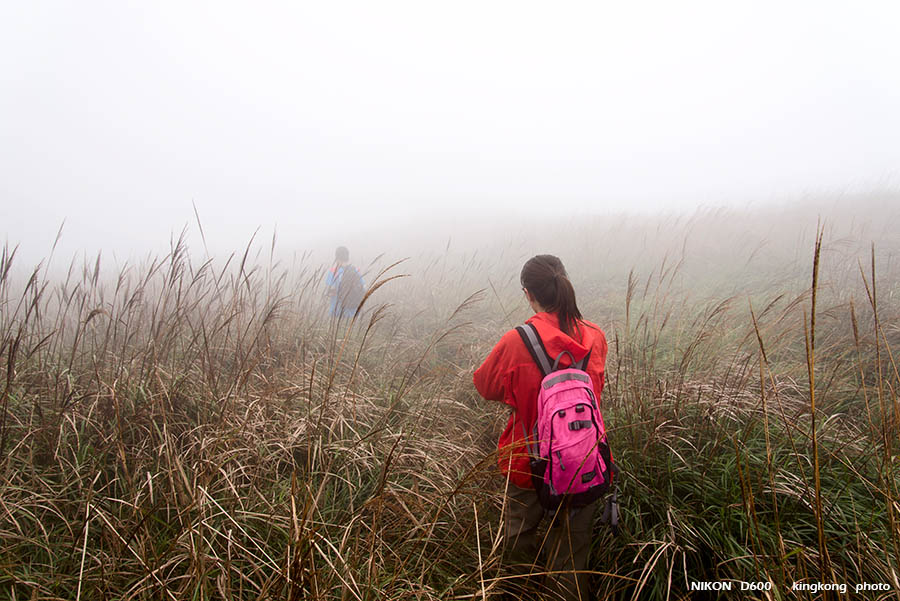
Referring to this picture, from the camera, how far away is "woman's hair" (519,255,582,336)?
5.61ft

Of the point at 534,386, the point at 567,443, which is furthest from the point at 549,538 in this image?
the point at 534,386

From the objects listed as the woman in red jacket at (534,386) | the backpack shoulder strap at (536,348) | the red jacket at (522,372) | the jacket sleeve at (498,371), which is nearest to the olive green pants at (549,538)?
the woman in red jacket at (534,386)

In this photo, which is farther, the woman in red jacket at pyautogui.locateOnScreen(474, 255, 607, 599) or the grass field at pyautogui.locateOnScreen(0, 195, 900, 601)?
the woman in red jacket at pyautogui.locateOnScreen(474, 255, 607, 599)

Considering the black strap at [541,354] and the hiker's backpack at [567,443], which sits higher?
the black strap at [541,354]

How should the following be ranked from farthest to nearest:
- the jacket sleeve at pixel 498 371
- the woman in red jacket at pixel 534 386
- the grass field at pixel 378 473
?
the jacket sleeve at pixel 498 371, the woman in red jacket at pixel 534 386, the grass field at pixel 378 473

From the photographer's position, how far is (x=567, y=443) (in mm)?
1440

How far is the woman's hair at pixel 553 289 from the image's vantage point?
5.61ft

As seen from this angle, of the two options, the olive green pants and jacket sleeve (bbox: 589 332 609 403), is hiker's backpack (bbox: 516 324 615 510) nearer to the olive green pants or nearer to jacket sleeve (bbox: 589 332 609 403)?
the olive green pants

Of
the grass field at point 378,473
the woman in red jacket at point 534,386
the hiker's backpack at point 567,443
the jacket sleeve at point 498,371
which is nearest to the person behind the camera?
the grass field at point 378,473

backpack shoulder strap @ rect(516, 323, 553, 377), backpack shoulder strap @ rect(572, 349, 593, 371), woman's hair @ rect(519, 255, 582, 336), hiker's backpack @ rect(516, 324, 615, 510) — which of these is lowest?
hiker's backpack @ rect(516, 324, 615, 510)

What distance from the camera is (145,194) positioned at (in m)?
51.3

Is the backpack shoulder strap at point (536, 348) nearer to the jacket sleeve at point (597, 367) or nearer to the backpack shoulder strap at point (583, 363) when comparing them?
the backpack shoulder strap at point (583, 363)

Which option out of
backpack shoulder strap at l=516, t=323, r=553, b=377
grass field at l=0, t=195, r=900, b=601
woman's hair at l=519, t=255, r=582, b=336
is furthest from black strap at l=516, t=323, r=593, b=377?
grass field at l=0, t=195, r=900, b=601

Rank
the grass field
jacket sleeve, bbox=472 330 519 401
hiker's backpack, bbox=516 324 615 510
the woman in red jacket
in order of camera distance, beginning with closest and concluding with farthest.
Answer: the grass field → hiker's backpack, bbox=516 324 615 510 → the woman in red jacket → jacket sleeve, bbox=472 330 519 401
